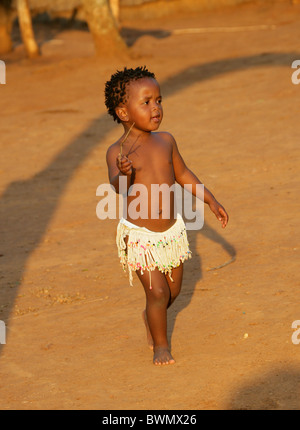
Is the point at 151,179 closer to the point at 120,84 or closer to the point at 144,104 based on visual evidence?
the point at 144,104

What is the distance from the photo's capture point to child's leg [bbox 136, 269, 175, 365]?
14.9 feet

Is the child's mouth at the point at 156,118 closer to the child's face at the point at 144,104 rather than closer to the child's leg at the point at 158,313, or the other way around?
the child's face at the point at 144,104

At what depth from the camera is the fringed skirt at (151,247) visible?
4.61 metres

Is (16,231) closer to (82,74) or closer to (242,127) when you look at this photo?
(242,127)

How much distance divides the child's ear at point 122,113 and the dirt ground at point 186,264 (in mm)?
1403

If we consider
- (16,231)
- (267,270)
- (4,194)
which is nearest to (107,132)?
(4,194)

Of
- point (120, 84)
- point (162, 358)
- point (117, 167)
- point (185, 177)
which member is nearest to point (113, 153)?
point (117, 167)

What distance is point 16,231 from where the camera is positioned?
7840 mm

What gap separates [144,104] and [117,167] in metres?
0.45

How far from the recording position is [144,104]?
179 inches

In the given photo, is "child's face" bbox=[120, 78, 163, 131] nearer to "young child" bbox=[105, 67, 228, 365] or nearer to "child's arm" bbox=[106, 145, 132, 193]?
"young child" bbox=[105, 67, 228, 365]

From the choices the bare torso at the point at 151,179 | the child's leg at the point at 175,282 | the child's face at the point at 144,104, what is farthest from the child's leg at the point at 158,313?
the child's face at the point at 144,104

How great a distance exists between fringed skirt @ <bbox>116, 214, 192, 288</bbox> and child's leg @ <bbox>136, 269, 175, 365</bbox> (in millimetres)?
62

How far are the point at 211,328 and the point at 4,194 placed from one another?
4862 mm
